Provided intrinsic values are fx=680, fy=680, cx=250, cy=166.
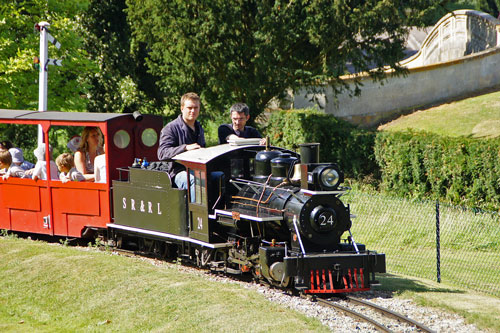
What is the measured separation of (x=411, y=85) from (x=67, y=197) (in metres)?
21.2

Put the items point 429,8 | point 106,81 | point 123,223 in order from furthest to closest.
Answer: point 106,81 → point 429,8 → point 123,223

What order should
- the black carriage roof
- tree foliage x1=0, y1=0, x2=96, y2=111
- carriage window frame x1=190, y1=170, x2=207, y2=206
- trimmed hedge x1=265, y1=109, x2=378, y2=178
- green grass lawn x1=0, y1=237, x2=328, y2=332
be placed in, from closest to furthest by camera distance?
green grass lawn x1=0, y1=237, x2=328, y2=332 < carriage window frame x1=190, y1=170, x2=207, y2=206 < the black carriage roof < tree foliage x1=0, y1=0, x2=96, y2=111 < trimmed hedge x1=265, y1=109, x2=378, y2=178

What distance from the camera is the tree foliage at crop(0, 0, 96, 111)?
2067 centimetres

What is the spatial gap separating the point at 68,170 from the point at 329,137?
13.0 meters

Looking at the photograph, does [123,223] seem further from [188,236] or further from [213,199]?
[213,199]

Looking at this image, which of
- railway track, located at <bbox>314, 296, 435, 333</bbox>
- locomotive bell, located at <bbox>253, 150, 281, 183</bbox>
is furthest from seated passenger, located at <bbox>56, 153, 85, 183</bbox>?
railway track, located at <bbox>314, 296, 435, 333</bbox>

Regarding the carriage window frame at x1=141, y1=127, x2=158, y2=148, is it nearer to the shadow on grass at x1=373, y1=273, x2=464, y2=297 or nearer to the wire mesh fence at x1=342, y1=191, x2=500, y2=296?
the wire mesh fence at x1=342, y1=191, x2=500, y2=296

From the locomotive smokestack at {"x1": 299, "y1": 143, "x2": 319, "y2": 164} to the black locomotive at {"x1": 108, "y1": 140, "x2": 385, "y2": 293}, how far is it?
14 mm

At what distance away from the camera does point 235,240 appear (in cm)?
1060

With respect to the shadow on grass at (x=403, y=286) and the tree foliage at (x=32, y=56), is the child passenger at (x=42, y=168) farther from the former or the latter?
the tree foliage at (x=32, y=56)

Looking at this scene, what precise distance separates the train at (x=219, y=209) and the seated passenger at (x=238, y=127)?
Answer: 40.1 inches

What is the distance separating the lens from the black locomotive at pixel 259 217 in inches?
373

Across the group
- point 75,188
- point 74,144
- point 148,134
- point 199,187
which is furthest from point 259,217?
point 74,144

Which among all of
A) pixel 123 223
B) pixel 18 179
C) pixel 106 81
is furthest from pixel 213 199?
pixel 106 81
